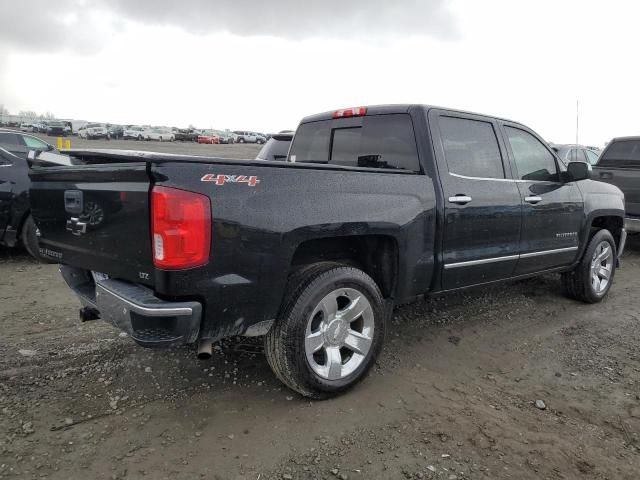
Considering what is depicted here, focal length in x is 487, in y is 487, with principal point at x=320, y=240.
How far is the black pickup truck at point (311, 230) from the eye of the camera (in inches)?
94.7

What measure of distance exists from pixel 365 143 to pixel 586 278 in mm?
2994

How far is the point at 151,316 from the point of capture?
234cm

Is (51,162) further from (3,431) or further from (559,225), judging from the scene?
(559,225)

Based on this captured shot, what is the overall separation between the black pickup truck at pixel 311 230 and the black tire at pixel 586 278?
2.71ft

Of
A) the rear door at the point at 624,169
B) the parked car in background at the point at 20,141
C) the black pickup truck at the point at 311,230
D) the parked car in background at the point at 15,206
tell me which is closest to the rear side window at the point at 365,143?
the black pickup truck at the point at 311,230

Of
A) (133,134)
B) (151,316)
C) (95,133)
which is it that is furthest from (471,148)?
(133,134)

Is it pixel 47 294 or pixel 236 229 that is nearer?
pixel 236 229

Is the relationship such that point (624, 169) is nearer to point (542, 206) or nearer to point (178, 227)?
point (542, 206)

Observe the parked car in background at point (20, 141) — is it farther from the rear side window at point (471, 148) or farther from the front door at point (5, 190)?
the rear side window at point (471, 148)

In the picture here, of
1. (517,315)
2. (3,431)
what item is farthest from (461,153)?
(3,431)

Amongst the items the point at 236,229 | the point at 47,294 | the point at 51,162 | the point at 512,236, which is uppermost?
the point at 51,162

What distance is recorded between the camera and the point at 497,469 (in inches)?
95.7

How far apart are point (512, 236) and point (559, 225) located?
830mm

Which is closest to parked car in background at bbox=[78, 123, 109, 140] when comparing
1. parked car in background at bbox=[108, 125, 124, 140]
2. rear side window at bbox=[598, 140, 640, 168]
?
parked car in background at bbox=[108, 125, 124, 140]
